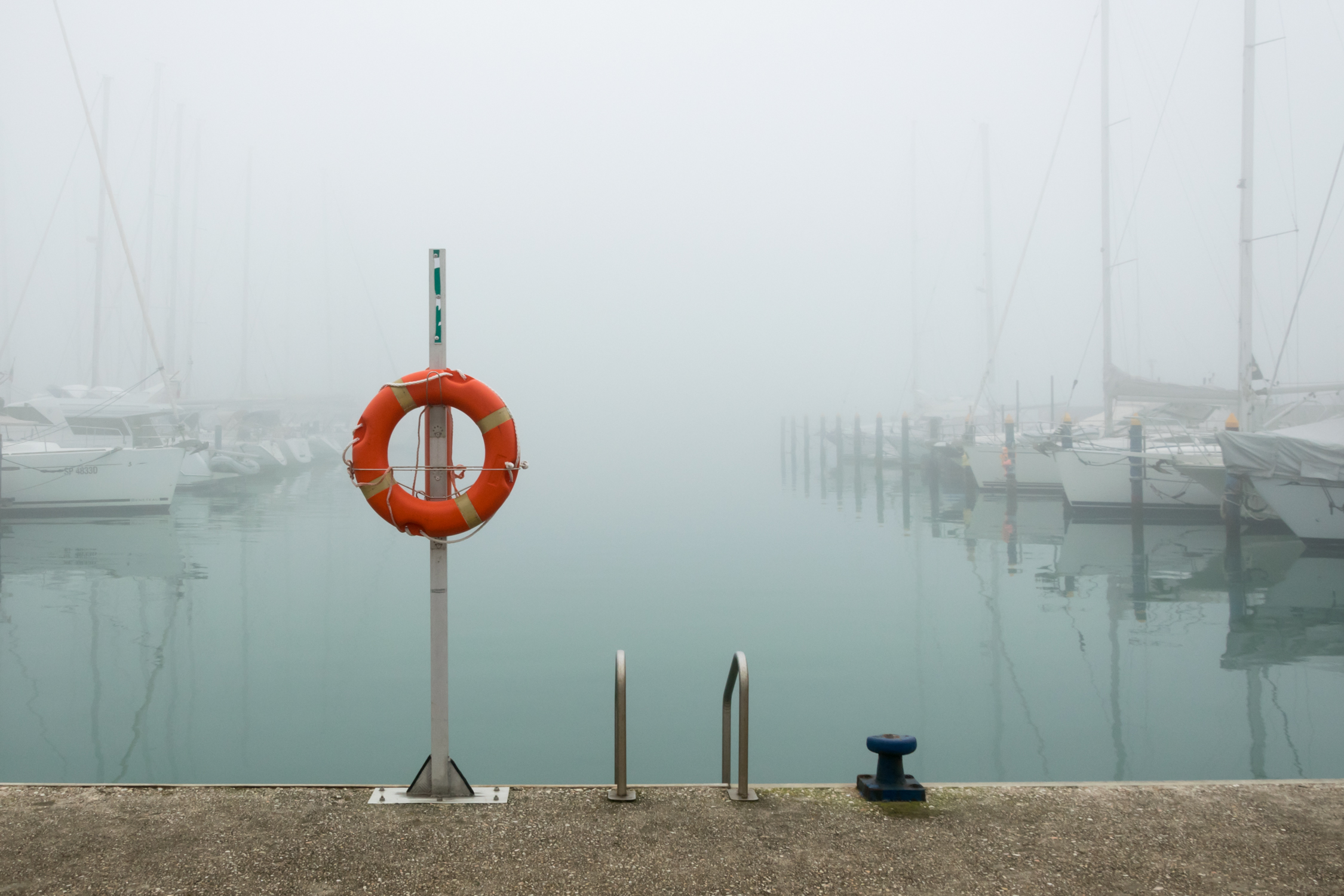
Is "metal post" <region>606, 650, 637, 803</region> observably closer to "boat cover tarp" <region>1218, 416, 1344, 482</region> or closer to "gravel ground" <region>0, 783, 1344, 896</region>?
"gravel ground" <region>0, 783, 1344, 896</region>

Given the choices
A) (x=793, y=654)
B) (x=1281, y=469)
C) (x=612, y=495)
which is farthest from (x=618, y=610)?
(x=612, y=495)

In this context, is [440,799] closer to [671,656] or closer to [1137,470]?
[671,656]

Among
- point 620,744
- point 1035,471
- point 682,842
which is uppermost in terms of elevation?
point 1035,471

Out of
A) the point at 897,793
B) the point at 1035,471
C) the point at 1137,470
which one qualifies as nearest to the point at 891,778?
the point at 897,793

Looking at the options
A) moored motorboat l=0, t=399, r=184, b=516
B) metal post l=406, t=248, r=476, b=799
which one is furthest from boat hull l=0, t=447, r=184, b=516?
metal post l=406, t=248, r=476, b=799

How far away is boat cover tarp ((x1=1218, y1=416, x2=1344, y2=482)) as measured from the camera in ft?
53.7

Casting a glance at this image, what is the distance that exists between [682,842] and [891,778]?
0.86 m

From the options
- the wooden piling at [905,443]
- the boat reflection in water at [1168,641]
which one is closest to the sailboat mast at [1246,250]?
the boat reflection in water at [1168,641]

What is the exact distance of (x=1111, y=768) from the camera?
21.5ft

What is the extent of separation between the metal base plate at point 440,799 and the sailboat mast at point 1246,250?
21113mm

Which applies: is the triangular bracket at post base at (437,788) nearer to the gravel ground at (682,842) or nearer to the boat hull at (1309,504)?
the gravel ground at (682,842)

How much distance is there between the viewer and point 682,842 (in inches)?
122

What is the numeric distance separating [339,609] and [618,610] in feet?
13.1

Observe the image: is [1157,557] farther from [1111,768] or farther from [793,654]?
[1111,768]
